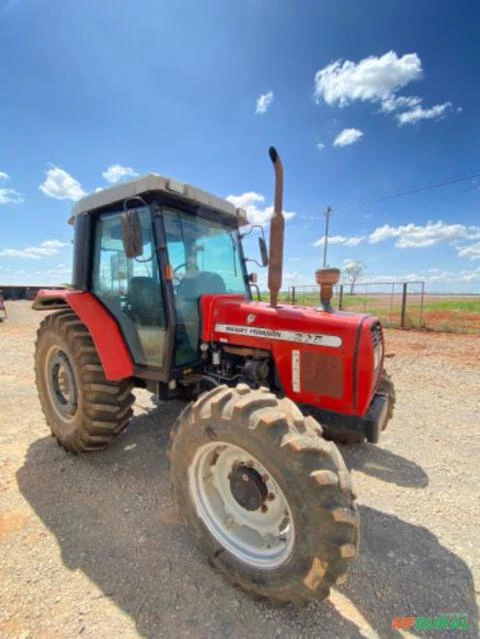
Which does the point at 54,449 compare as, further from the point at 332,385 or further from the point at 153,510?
the point at 332,385

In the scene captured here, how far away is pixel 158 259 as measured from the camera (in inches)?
106

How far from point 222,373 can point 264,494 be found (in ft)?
3.80

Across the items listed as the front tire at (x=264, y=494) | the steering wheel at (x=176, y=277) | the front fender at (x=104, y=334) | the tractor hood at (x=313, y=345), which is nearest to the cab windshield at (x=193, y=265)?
the steering wheel at (x=176, y=277)

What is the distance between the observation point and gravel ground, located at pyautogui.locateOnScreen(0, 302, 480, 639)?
168 cm

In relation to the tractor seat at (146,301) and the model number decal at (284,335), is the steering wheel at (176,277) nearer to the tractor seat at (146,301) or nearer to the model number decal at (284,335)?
the tractor seat at (146,301)

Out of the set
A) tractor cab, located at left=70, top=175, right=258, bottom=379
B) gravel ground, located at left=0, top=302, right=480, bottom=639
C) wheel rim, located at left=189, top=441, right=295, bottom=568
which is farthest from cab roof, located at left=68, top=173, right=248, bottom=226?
gravel ground, located at left=0, top=302, right=480, bottom=639

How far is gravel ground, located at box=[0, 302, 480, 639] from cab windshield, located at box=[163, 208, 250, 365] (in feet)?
4.11

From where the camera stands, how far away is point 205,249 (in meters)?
3.10

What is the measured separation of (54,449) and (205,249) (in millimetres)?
2509

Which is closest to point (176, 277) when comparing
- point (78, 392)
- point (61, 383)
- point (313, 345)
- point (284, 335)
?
point (284, 335)

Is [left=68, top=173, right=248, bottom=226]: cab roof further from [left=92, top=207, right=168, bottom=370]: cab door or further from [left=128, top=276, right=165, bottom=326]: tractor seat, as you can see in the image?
[left=128, top=276, right=165, bottom=326]: tractor seat

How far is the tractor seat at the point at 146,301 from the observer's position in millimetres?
2805

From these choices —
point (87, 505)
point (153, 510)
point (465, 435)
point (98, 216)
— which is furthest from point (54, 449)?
point (465, 435)

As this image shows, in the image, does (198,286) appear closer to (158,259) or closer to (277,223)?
(158,259)
